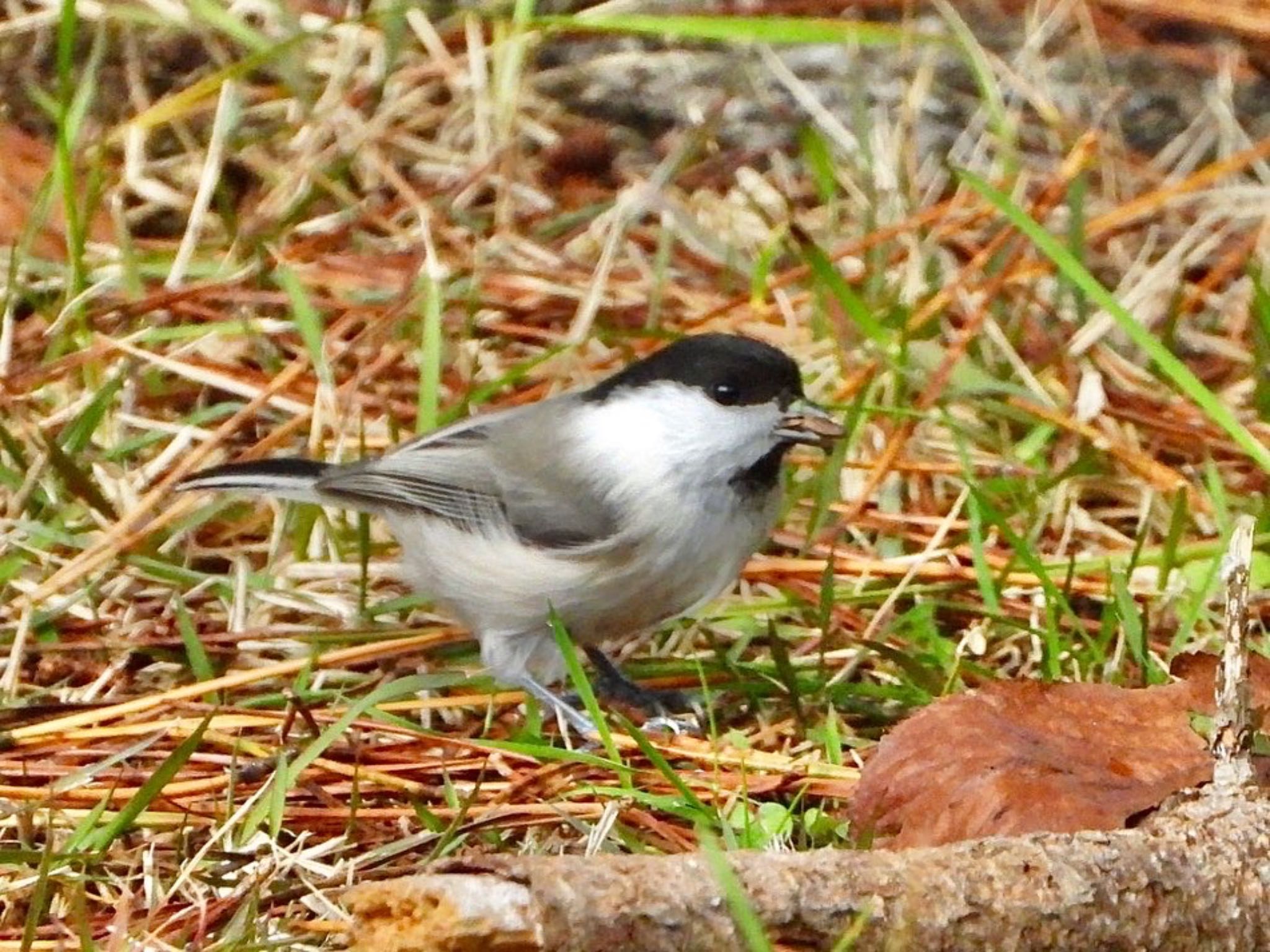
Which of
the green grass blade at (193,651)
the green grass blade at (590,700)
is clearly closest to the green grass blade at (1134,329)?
the green grass blade at (590,700)

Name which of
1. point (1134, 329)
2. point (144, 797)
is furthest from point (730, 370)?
point (144, 797)

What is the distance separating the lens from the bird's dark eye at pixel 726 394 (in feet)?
6.40

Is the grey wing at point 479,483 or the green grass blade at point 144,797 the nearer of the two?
the green grass blade at point 144,797

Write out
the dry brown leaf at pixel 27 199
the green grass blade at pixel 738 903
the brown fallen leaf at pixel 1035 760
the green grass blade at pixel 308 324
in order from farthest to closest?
the dry brown leaf at pixel 27 199 < the green grass blade at pixel 308 324 < the brown fallen leaf at pixel 1035 760 < the green grass blade at pixel 738 903

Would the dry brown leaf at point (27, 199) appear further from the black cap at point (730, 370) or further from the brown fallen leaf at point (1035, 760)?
the brown fallen leaf at point (1035, 760)

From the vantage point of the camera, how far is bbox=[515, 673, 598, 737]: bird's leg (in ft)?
6.36

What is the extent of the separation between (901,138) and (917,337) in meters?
0.64

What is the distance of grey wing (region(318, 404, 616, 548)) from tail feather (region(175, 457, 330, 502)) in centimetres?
2

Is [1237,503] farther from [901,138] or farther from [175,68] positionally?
[175,68]

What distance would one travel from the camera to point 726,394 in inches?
76.9

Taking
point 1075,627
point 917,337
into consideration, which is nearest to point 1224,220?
point 917,337

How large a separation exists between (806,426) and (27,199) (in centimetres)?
136

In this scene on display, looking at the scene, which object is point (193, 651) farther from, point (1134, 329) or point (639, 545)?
point (1134, 329)

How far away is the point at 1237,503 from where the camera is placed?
229 cm
